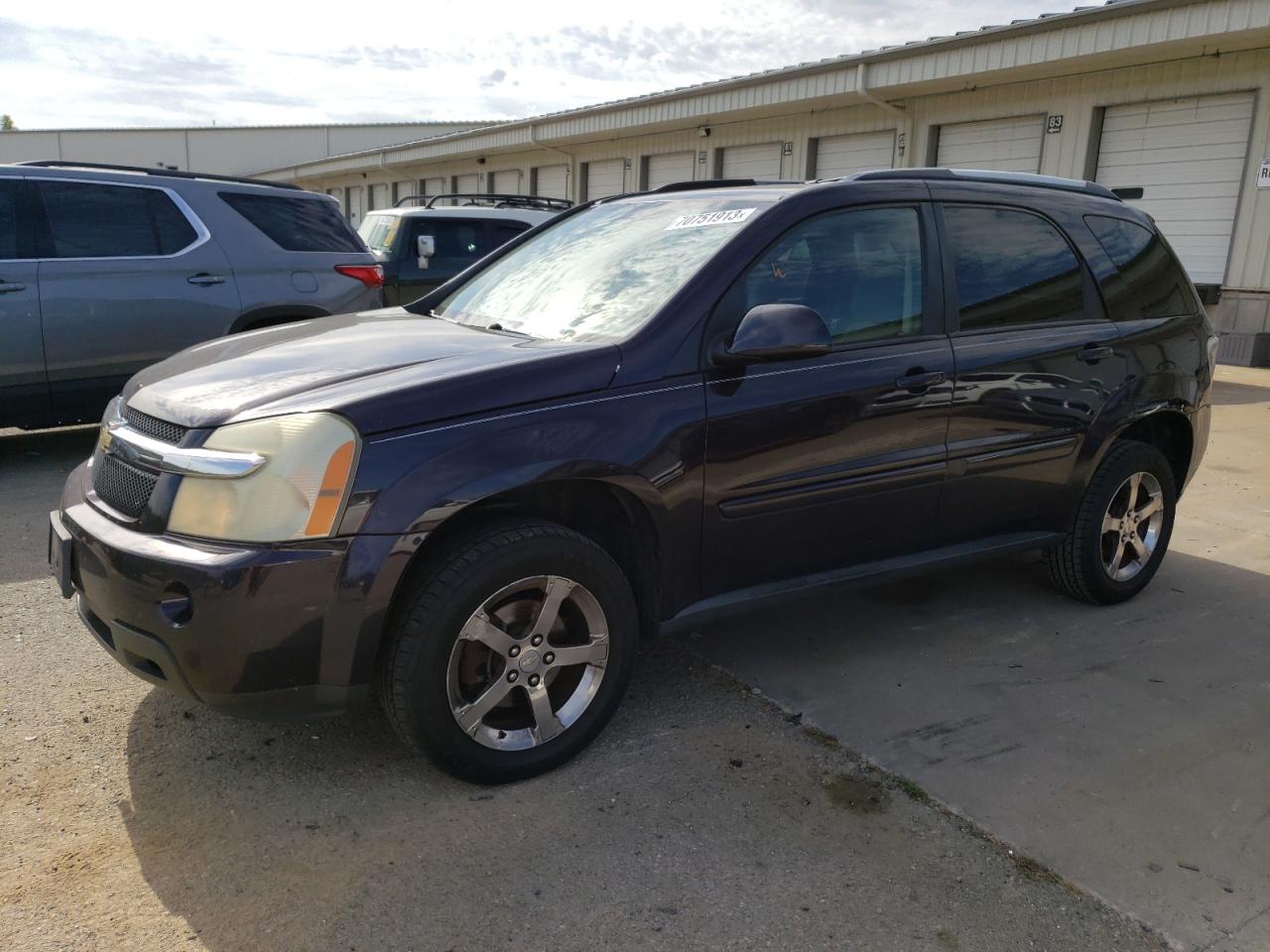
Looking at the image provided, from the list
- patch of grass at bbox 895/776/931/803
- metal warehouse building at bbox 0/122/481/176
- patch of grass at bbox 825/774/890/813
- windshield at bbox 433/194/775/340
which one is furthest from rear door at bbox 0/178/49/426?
metal warehouse building at bbox 0/122/481/176

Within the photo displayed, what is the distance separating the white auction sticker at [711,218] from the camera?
11.1ft

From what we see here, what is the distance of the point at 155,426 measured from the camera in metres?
2.82

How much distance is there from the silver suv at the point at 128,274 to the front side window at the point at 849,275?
4.34 m

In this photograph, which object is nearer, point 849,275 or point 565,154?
point 849,275

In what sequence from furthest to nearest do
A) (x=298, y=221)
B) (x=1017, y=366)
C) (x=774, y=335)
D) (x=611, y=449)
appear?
(x=298, y=221)
(x=1017, y=366)
(x=774, y=335)
(x=611, y=449)

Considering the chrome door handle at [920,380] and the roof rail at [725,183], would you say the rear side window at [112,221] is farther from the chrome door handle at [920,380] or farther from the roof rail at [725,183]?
the chrome door handle at [920,380]

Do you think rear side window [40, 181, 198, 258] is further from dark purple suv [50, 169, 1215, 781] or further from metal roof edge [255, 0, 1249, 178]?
metal roof edge [255, 0, 1249, 178]

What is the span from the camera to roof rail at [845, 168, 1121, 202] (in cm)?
363

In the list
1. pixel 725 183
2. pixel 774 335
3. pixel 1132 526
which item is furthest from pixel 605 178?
pixel 774 335

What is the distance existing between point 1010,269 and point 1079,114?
11.1 metres

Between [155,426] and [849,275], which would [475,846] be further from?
[849,275]

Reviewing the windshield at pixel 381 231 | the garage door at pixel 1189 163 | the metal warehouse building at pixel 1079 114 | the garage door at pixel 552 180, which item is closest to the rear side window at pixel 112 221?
the windshield at pixel 381 231

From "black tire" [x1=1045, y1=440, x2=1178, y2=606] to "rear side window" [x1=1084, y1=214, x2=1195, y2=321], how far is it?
61 cm

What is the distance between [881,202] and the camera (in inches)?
141
